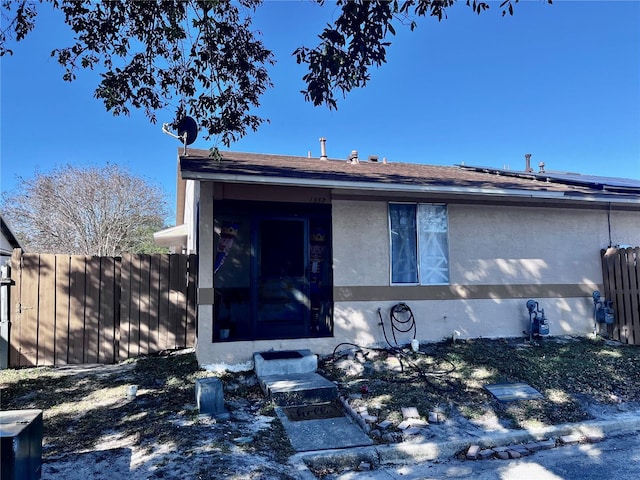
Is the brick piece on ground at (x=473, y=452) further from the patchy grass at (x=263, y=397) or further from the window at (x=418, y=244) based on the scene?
the window at (x=418, y=244)

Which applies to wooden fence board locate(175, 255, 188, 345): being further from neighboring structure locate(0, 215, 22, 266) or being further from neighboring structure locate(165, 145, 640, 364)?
neighboring structure locate(0, 215, 22, 266)

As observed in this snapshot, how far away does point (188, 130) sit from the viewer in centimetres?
686

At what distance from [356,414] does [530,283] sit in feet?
16.6

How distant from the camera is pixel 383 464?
3.90 meters

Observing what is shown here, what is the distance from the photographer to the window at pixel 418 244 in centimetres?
748

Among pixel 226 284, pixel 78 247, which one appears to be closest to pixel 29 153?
pixel 78 247

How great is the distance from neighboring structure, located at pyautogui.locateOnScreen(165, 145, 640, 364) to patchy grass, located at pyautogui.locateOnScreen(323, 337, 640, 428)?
0.60 meters

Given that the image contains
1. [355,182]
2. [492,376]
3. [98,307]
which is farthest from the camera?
[98,307]

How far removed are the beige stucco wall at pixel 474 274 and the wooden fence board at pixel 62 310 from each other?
2.44 m

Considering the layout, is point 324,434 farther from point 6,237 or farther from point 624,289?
point 6,237

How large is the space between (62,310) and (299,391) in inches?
174

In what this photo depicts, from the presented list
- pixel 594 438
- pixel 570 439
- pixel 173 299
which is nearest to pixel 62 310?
pixel 173 299

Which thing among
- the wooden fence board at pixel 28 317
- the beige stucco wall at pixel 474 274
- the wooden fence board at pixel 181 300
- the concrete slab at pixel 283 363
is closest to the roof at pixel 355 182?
the beige stucco wall at pixel 474 274

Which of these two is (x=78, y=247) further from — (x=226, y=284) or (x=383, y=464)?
(x=383, y=464)
